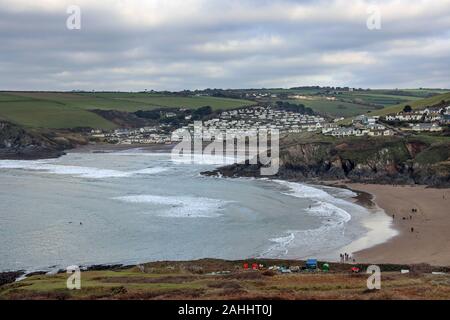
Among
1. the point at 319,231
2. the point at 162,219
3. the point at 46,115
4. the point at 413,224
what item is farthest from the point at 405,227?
the point at 46,115

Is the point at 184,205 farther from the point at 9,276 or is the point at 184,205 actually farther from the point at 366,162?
the point at 366,162

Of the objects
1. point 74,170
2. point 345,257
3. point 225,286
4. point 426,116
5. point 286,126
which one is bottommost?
point 74,170

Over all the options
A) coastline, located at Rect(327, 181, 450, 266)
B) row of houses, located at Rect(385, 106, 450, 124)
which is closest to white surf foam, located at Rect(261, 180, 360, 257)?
coastline, located at Rect(327, 181, 450, 266)

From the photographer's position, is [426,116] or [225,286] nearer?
[225,286]

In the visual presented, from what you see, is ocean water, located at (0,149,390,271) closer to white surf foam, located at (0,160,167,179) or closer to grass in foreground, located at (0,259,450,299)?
white surf foam, located at (0,160,167,179)

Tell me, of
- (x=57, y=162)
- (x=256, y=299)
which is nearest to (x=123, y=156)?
(x=57, y=162)
